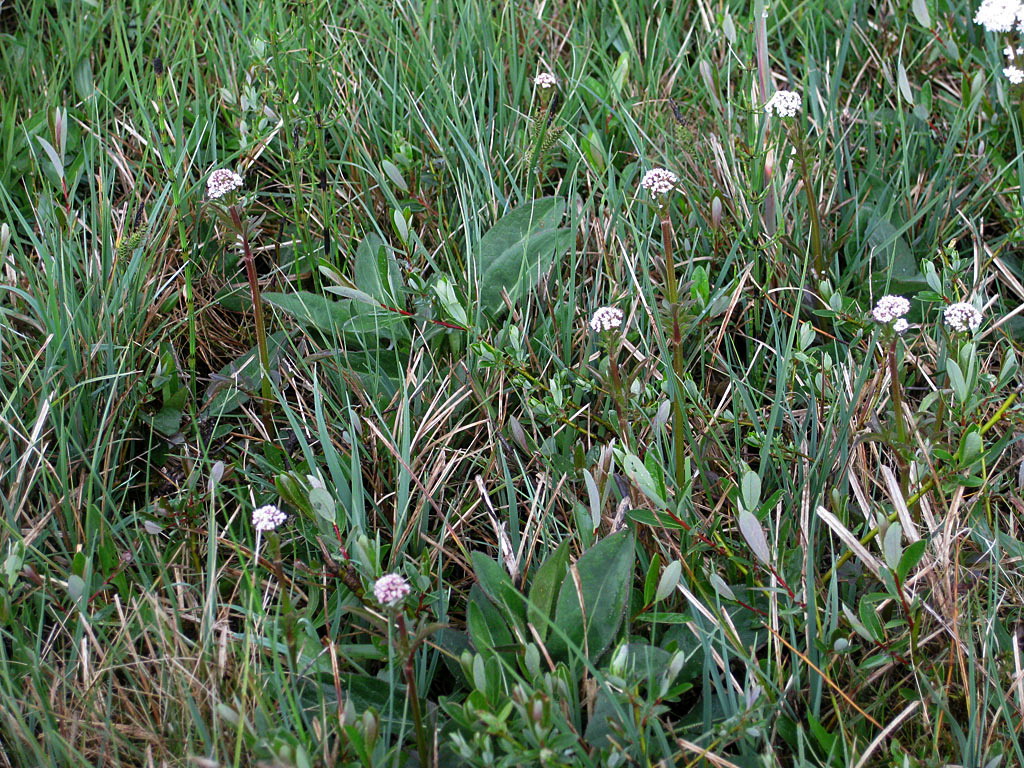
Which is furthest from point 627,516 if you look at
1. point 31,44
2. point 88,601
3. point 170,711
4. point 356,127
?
point 31,44

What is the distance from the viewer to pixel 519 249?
2133 millimetres

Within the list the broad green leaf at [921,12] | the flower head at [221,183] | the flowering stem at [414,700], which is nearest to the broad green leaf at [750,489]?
the flowering stem at [414,700]

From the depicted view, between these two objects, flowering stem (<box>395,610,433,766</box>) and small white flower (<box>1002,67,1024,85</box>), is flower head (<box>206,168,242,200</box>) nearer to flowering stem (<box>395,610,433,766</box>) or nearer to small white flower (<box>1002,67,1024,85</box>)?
Answer: flowering stem (<box>395,610,433,766</box>)

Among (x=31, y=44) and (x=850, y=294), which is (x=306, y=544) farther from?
(x=31, y=44)

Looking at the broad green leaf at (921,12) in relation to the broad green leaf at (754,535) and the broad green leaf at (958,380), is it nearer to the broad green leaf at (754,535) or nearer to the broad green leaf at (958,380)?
the broad green leaf at (958,380)

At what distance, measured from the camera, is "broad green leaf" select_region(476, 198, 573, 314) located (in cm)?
209

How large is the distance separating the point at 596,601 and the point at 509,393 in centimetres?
57

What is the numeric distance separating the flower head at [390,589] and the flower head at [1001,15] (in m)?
1.95

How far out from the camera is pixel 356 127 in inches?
96.3

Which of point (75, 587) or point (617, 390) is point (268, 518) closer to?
point (75, 587)

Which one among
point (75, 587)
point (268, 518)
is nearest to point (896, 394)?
point (268, 518)

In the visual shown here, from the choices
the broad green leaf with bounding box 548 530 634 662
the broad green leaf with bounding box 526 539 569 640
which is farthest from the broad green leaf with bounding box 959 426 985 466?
the broad green leaf with bounding box 526 539 569 640

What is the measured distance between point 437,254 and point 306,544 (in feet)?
2.77

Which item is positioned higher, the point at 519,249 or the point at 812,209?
the point at 812,209
